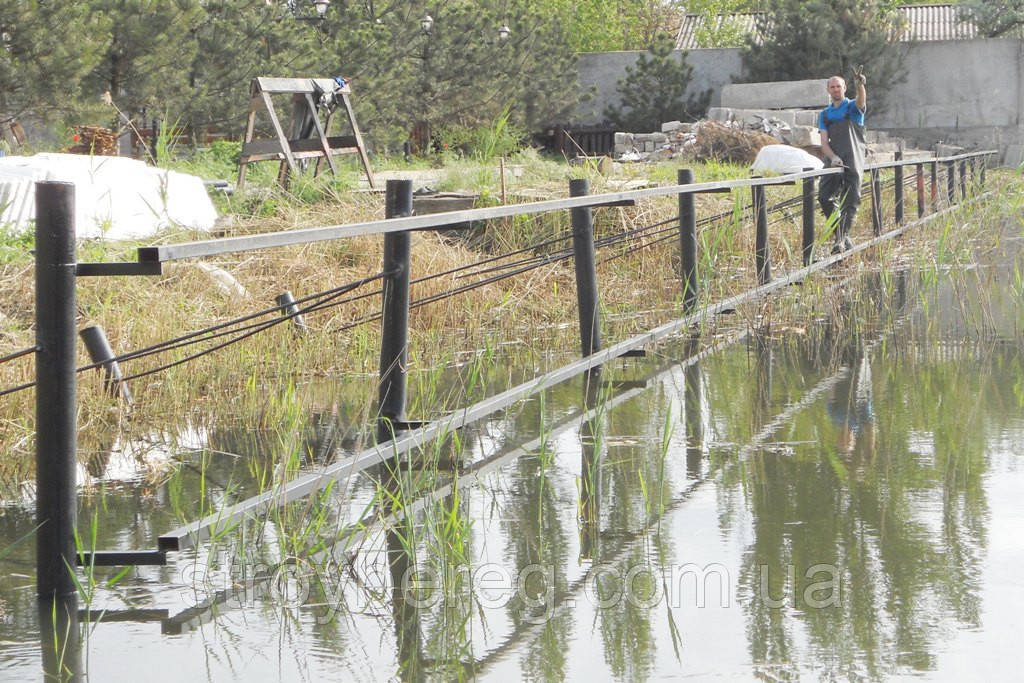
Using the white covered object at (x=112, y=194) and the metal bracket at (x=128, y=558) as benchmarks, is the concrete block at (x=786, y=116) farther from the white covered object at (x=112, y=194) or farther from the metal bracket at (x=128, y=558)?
the metal bracket at (x=128, y=558)

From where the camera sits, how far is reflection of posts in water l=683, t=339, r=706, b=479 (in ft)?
14.6

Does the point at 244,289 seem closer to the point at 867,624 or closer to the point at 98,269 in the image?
the point at 98,269

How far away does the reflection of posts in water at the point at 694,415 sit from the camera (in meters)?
4.45

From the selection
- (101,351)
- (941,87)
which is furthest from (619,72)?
(101,351)

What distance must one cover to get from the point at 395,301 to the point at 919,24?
134ft

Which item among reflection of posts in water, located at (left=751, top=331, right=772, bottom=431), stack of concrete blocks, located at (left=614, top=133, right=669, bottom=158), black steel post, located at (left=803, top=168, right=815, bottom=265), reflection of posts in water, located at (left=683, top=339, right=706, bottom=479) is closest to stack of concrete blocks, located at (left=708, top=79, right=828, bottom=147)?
stack of concrete blocks, located at (left=614, top=133, right=669, bottom=158)

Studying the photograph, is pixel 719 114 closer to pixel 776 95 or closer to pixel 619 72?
pixel 776 95

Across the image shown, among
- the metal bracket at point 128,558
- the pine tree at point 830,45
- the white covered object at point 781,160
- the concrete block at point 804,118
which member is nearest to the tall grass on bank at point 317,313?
the metal bracket at point 128,558

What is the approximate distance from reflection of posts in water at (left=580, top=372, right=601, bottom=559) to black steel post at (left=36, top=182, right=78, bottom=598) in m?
1.18

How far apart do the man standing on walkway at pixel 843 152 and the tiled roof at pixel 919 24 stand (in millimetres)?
26826

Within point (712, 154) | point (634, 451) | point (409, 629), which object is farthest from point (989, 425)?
point (712, 154)

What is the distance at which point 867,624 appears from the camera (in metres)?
2.91

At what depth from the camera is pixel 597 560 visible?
343 cm

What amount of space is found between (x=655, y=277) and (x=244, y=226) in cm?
271
